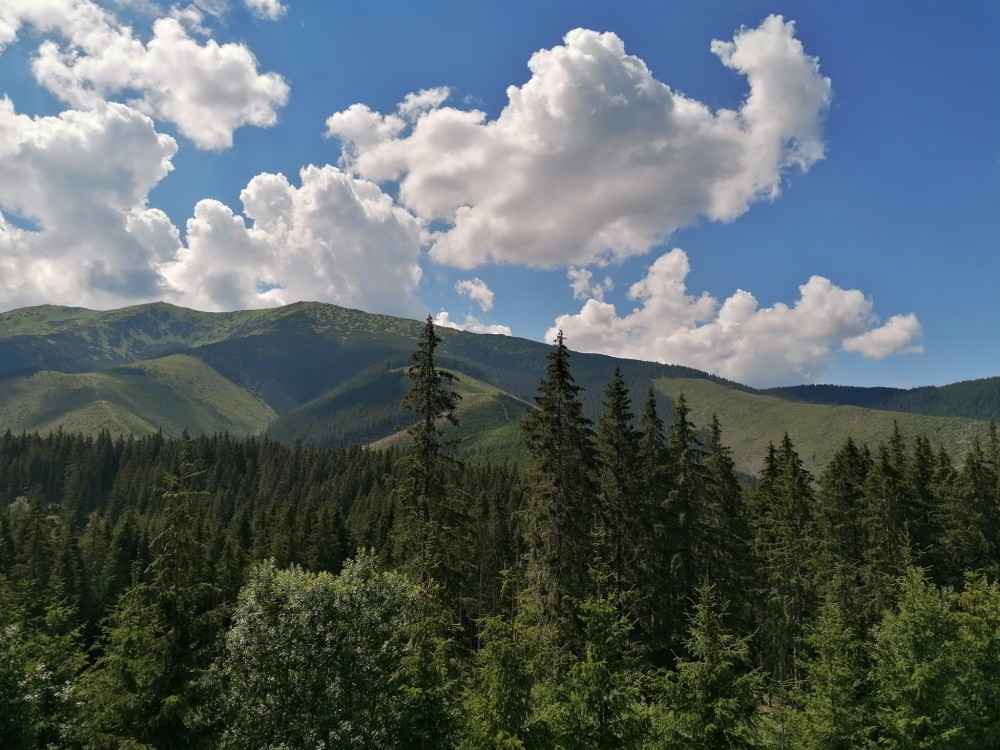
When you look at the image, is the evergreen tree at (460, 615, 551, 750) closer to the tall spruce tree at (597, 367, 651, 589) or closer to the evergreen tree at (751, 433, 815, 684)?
the tall spruce tree at (597, 367, 651, 589)

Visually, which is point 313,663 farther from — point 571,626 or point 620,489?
point 620,489

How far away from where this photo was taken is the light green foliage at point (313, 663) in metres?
19.3

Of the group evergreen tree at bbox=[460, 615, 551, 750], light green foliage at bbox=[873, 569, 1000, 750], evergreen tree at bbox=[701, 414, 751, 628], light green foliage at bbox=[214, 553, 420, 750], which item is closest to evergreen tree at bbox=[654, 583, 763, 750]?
evergreen tree at bbox=[460, 615, 551, 750]

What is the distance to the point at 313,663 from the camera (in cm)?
2059

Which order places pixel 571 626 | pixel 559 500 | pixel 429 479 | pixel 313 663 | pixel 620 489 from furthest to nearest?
pixel 620 489 → pixel 559 500 → pixel 429 479 → pixel 571 626 → pixel 313 663

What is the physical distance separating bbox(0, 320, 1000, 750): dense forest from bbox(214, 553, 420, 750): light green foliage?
0.07 meters

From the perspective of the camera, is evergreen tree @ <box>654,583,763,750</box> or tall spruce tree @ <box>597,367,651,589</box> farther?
tall spruce tree @ <box>597,367,651,589</box>

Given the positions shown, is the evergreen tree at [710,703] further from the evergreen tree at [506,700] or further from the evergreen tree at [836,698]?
the evergreen tree at [836,698]

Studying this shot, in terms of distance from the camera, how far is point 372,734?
18734 millimetres

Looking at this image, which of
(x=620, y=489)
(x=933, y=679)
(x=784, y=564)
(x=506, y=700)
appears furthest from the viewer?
(x=784, y=564)

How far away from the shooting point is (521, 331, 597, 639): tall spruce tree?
89.9 feet

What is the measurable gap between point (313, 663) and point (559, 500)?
1278 centimetres

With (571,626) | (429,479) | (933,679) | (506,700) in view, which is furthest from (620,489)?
(506,700)

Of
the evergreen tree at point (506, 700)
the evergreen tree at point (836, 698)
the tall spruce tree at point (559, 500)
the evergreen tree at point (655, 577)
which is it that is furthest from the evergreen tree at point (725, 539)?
the evergreen tree at point (506, 700)
